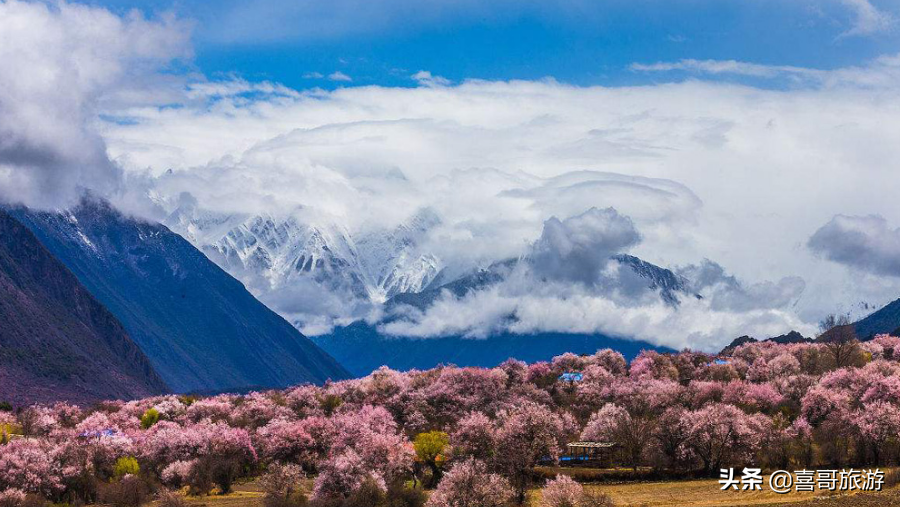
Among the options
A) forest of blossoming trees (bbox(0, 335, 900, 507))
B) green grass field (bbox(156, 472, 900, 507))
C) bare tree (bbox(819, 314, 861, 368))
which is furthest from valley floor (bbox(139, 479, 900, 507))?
bare tree (bbox(819, 314, 861, 368))

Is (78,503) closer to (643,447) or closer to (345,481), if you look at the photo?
(345,481)

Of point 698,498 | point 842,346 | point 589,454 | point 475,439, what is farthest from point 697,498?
point 842,346

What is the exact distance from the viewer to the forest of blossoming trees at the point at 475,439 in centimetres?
8775

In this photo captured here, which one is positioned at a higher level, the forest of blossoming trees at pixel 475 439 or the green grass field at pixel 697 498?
the forest of blossoming trees at pixel 475 439

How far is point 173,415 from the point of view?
6531 inches

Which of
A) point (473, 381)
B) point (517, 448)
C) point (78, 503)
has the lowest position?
point (78, 503)

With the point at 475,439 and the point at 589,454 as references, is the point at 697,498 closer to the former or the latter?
the point at 475,439

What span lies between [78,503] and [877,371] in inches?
3696

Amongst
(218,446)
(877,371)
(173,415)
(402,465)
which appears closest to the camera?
(402,465)

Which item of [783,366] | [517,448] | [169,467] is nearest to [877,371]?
[783,366]

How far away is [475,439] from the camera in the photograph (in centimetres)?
9931

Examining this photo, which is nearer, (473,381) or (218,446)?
(218,446)

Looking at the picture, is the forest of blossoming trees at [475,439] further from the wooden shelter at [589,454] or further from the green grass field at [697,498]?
the green grass field at [697,498]

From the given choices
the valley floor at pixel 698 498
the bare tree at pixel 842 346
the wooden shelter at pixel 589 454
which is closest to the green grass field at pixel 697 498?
the valley floor at pixel 698 498
